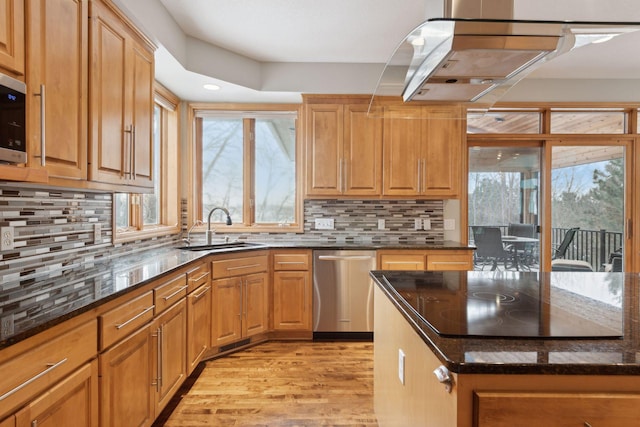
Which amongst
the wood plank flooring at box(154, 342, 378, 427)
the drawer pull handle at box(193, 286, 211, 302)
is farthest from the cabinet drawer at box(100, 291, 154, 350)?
the wood plank flooring at box(154, 342, 378, 427)

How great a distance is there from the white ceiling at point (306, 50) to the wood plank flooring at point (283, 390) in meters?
2.27

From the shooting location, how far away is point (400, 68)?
1.60 metres

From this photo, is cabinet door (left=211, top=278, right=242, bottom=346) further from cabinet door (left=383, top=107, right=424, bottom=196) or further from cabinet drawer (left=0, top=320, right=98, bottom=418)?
cabinet door (left=383, top=107, right=424, bottom=196)

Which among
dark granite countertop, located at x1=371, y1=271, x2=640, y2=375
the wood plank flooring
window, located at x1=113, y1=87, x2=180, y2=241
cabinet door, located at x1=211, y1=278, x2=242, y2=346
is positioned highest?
window, located at x1=113, y1=87, x2=180, y2=241

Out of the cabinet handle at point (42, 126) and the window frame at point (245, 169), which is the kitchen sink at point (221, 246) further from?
the cabinet handle at point (42, 126)

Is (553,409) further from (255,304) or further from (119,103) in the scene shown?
(255,304)

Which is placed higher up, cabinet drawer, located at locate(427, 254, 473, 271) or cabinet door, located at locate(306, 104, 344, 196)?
cabinet door, located at locate(306, 104, 344, 196)

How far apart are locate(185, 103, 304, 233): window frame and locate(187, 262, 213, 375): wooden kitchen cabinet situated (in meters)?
1.07

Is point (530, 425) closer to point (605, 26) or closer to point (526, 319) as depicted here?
point (526, 319)

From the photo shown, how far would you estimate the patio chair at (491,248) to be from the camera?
3.96 meters

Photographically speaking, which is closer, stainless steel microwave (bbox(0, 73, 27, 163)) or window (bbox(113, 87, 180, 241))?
stainless steel microwave (bbox(0, 73, 27, 163))

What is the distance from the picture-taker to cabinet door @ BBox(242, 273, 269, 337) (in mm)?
3166

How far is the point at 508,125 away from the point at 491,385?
374cm

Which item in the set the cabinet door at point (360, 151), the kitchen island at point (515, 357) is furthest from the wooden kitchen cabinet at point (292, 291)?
the kitchen island at point (515, 357)
